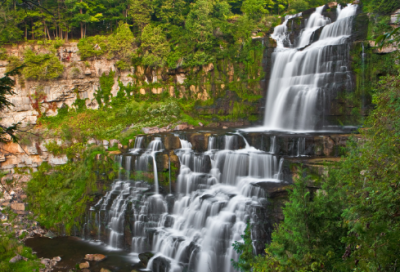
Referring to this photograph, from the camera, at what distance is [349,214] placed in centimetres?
533

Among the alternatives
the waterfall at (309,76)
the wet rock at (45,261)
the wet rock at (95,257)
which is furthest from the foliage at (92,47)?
the wet rock at (95,257)

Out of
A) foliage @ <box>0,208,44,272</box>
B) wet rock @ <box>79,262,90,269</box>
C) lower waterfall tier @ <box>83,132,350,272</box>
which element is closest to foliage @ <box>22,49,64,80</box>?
lower waterfall tier @ <box>83,132,350,272</box>

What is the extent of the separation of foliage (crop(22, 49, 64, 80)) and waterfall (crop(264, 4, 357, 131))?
19780 mm

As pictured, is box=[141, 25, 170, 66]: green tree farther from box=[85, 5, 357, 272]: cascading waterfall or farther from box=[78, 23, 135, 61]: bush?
box=[85, 5, 357, 272]: cascading waterfall

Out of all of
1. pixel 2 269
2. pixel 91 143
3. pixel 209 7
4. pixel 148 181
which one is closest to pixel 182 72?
pixel 209 7

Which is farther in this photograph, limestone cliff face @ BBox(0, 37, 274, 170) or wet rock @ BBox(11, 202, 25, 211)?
limestone cliff face @ BBox(0, 37, 274, 170)

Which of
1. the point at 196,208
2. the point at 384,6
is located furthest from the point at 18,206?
the point at 384,6

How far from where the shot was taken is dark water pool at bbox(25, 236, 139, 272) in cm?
1322

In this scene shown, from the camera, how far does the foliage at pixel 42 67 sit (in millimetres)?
25844

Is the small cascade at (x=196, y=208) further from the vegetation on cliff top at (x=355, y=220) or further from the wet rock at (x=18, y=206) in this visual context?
the wet rock at (x=18, y=206)

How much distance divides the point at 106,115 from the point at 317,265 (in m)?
24.2

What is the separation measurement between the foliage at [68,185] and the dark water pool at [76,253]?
1.26m

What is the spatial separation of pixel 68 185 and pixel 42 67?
12.8 m

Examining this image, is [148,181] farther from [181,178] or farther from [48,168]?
[48,168]
